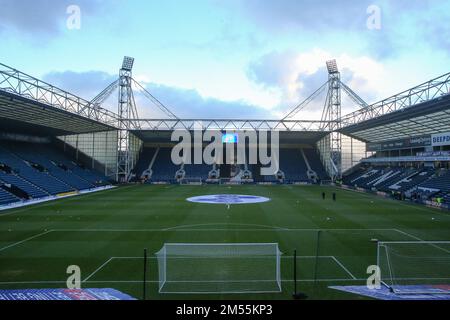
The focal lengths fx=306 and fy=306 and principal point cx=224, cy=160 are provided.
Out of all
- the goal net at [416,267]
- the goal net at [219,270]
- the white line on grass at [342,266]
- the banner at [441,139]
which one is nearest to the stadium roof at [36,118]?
the goal net at [219,270]

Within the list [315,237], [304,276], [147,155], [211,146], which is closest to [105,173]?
[147,155]

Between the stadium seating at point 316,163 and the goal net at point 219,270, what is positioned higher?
the stadium seating at point 316,163

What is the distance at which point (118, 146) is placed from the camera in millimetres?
63875

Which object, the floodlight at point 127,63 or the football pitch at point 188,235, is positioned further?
the floodlight at point 127,63

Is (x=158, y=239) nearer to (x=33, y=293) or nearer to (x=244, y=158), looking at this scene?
(x=33, y=293)

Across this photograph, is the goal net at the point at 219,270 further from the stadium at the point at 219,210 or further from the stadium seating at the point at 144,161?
the stadium seating at the point at 144,161

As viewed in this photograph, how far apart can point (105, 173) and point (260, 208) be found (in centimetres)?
4350

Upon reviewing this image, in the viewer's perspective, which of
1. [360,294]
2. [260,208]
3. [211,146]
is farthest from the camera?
[211,146]

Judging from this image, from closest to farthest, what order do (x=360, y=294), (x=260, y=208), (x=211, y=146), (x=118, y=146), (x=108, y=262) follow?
(x=360, y=294) → (x=108, y=262) → (x=260, y=208) → (x=118, y=146) → (x=211, y=146)

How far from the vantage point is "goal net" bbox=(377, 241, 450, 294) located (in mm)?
11352

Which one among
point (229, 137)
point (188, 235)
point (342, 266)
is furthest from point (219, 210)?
point (229, 137)

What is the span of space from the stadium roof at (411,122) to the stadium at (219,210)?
287 mm

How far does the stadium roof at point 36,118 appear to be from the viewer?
3231cm

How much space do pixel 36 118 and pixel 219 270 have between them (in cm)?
3975
